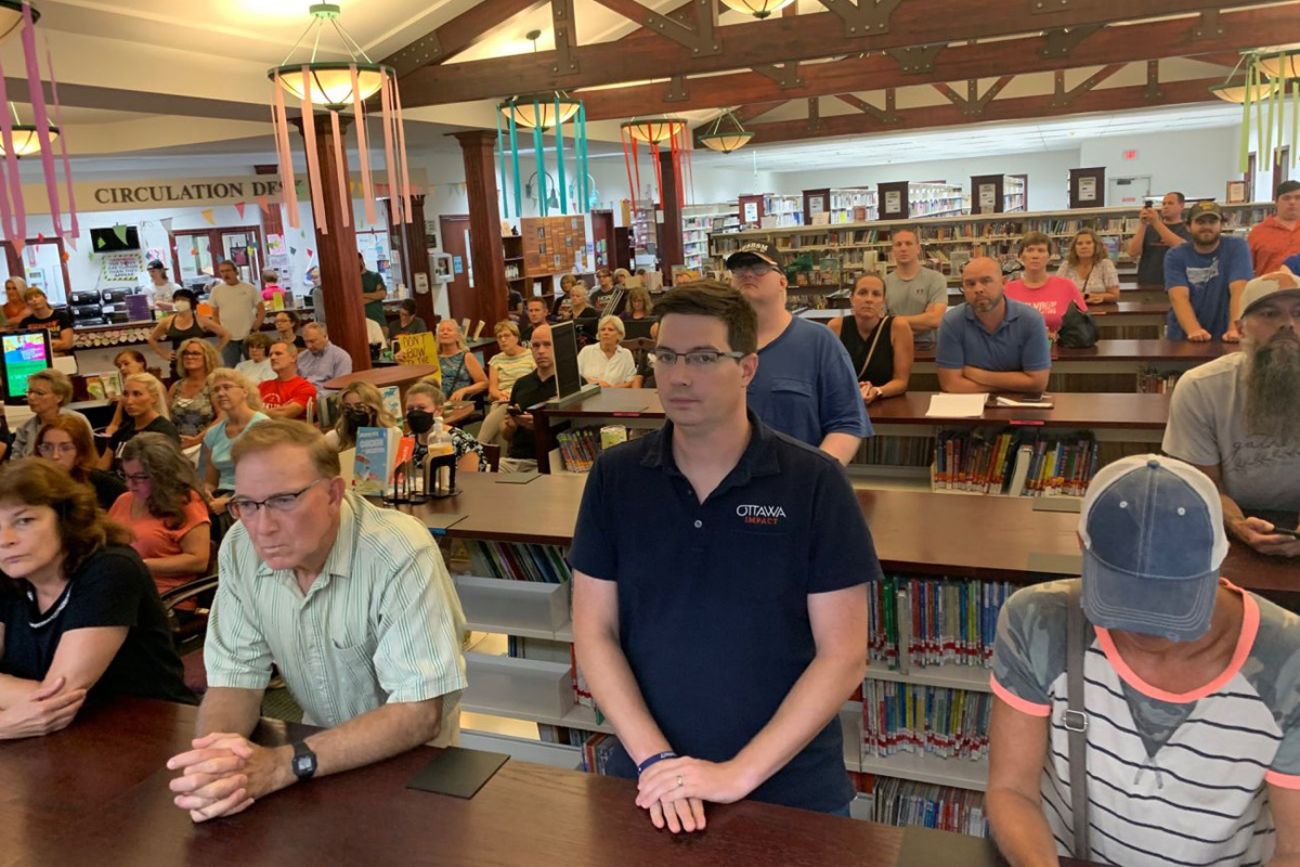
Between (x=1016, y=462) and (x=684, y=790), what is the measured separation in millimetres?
3678

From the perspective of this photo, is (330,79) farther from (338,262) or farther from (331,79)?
(338,262)

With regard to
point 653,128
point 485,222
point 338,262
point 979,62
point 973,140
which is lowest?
point 338,262

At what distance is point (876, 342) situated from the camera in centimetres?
496

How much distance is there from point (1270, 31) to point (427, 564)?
9.86m

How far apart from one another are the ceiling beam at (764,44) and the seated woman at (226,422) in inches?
170

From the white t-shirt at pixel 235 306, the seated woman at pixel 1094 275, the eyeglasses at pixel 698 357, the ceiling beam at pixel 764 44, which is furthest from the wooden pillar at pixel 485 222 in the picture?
the eyeglasses at pixel 698 357

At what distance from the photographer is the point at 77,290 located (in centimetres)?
1562

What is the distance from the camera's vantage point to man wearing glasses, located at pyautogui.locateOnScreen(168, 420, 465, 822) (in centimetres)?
182

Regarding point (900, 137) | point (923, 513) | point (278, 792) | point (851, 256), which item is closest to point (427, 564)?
point (278, 792)

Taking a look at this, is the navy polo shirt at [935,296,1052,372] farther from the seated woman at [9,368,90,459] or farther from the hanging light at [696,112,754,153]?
the hanging light at [696,112,754,153]

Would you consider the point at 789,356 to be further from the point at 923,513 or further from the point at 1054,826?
the point at 1054,826

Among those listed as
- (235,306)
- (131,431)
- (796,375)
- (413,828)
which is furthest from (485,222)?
(413,828)

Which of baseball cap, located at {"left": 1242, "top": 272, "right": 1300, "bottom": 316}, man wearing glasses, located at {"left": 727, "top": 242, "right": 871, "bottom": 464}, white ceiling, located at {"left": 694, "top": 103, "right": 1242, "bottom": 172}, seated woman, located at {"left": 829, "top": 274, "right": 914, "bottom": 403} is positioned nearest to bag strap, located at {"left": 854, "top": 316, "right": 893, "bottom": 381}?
seated woman, located at {"left": 829, "top": 274, "right": 914, "bottom": 403}

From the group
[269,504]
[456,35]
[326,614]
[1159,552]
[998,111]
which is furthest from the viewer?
[998,111]
